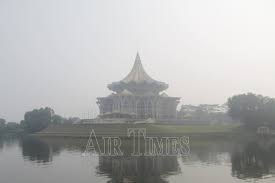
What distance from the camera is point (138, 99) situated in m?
70.1

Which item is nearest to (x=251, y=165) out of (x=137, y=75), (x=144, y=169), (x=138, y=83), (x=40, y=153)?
(x=144, y=169)

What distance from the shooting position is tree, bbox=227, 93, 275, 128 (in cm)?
6109

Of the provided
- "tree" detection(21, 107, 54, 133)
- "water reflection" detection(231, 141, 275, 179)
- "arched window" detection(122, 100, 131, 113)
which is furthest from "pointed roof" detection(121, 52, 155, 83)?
"water reflection" detection(231, 141, 275, 179)

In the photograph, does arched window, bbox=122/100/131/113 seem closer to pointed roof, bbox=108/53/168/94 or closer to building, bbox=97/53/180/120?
building, bbox=97/53/180/120

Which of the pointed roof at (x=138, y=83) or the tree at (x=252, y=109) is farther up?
the pointed roof at (x=138, y=83)

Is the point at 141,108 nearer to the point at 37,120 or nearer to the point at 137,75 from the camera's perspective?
the point at 137,75

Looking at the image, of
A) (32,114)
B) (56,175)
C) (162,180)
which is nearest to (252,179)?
(162,180)

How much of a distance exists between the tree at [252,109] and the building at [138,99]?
1183 centimetres

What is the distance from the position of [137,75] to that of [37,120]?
2125cm

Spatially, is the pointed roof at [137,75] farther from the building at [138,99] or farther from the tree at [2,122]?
the tree at [2,122]

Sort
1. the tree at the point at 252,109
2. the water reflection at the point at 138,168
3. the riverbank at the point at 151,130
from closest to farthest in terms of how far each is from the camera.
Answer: the water reflection at the point at 138,168 → the riverbank at the point at 151,130 → the tree at the point at 252,109

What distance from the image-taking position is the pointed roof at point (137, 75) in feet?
239

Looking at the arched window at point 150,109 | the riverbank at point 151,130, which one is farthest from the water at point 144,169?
the arched window at point 150,109

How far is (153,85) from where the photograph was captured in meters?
72.9
